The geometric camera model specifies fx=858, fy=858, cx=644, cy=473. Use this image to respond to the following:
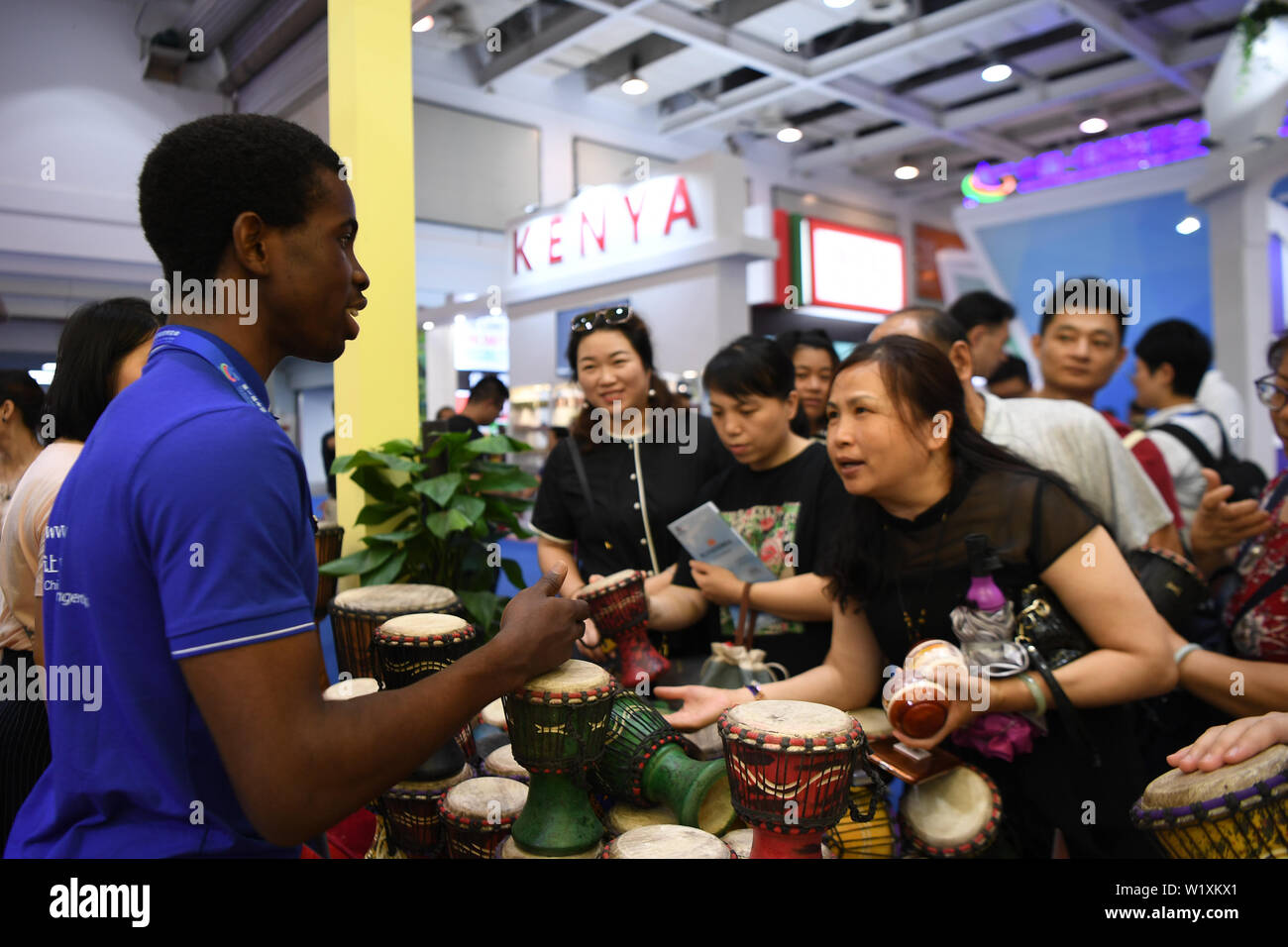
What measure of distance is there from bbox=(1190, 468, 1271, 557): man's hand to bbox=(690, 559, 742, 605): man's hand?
129 centimetres

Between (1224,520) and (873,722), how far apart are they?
4.05 feet

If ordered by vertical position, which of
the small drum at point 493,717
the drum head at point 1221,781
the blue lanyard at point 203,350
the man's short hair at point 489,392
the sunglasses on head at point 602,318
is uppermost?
the man's short hair at point 489,392

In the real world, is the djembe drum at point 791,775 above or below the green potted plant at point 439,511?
below

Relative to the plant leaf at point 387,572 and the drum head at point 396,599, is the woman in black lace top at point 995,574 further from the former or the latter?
the plant leaf at point 387,572

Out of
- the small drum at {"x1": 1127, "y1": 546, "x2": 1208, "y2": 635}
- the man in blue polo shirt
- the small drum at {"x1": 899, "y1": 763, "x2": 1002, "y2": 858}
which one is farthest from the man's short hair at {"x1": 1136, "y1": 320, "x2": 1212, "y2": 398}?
the man in blue polo shirt

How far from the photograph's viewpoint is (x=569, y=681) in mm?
1436

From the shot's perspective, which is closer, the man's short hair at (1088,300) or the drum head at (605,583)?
the drum head at (605,583)

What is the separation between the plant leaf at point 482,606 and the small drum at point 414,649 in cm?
144

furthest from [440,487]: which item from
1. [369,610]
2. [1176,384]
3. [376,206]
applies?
[1176,384]

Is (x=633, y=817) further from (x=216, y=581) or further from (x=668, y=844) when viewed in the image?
(x=216, y=581)

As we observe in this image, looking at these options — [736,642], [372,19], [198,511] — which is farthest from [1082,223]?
[198,511]

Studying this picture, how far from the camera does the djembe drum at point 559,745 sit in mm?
1425

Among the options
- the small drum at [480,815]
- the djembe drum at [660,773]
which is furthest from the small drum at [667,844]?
the small drum at [480,815]

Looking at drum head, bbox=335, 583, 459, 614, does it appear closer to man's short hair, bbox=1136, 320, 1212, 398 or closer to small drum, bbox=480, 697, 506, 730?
small drum, bbox=480, 697, 506, 730
